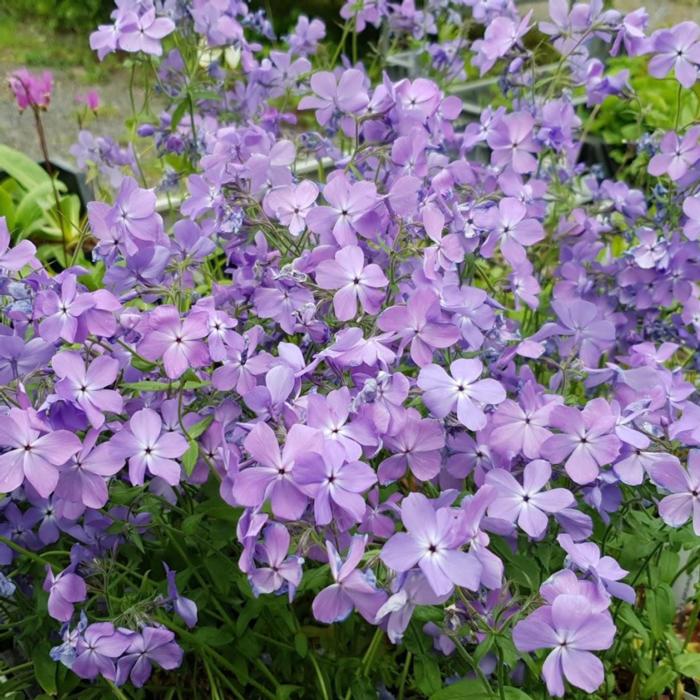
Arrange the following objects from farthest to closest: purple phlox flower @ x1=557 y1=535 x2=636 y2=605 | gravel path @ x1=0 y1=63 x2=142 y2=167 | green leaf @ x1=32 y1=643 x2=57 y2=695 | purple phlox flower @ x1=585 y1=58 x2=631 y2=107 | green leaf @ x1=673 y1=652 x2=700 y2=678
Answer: gravel path @ x1=0 y1=63 x2=142 y2=167 → purple phlox flower @ x1=585 y1=58 x2=631 y2=107 → green leaf @ x1=673 y1=652 x2=700 y2=678 → green leaf @ x1=32 y1=643 x2=57 y2=695 → purple phlox flower @ x1=557 y1=535 x2=636 y2=605

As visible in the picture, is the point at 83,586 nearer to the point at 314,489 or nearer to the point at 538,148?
the point at 314,489

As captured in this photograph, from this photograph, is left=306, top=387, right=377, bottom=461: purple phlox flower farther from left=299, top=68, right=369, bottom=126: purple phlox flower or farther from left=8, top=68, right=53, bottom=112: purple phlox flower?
left=8, top=68, right=53, bottom=112: purple phlox flower

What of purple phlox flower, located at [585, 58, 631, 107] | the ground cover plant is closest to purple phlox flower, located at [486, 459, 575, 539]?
the ground cover plant

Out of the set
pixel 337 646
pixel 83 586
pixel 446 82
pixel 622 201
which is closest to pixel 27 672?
pixel 83 586

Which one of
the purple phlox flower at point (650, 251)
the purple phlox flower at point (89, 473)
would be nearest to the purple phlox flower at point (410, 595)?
the purple phlox flower at point (89, 473)

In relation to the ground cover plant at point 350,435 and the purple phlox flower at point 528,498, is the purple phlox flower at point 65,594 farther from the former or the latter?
the purple phlox flower at point 528,498

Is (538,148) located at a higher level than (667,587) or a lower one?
higher

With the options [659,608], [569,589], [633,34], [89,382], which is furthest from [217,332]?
[633,34]
